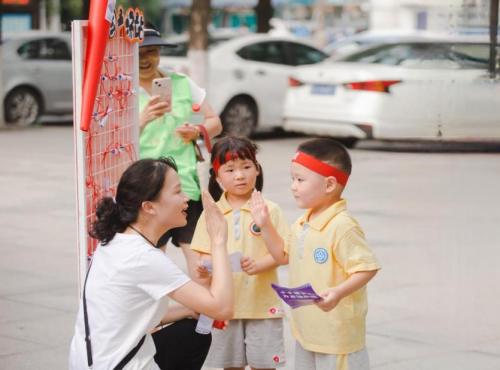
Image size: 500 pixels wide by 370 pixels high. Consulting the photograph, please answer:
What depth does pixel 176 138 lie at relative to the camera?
5660 millimetres

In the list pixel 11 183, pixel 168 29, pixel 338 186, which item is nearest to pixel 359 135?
pixel 11 183

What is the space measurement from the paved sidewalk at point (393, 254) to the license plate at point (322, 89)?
1.01 metres

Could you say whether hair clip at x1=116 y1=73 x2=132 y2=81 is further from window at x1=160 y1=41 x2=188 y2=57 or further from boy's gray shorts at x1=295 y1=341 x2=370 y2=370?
window at x1=160 y1=41 x2=188 y2=57

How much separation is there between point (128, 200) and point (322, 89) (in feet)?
36.8

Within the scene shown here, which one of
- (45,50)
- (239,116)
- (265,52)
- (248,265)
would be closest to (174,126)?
(248,265)

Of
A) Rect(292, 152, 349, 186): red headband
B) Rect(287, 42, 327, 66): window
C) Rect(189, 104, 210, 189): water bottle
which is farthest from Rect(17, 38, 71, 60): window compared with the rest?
Rect(292, 152, 349, 186): red headband

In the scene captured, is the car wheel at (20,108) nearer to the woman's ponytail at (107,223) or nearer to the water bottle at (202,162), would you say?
the water bottle at (202,162)

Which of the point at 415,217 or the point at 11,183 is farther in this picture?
the point at 11,183

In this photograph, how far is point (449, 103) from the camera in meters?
6.53

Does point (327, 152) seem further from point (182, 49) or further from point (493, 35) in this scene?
point (182, 49)

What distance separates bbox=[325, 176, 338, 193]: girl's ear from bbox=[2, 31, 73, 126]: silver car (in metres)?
14.3

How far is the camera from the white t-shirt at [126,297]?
367 centimetres

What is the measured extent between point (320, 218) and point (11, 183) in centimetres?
802

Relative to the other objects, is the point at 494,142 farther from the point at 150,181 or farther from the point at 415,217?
the point at 150,181
